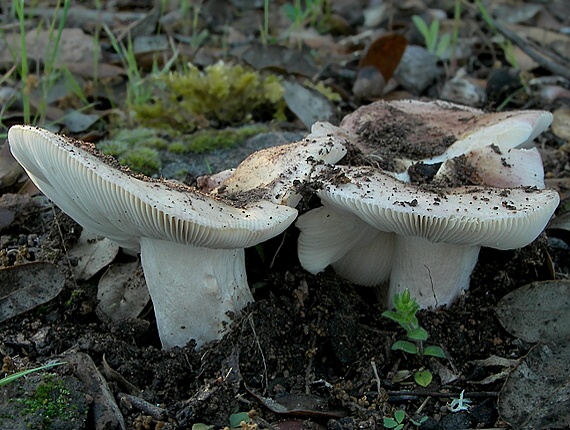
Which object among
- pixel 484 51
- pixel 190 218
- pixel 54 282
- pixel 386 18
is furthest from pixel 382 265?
pixel 386 18

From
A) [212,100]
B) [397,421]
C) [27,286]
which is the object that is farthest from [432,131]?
[27,286]

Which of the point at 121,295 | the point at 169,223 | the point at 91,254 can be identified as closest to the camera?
the point at 169,223

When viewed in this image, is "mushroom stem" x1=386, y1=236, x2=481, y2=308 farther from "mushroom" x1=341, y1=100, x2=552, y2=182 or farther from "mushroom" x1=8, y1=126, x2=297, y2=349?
"mushroom" x1=8, y1=126, x2=297, y2=349

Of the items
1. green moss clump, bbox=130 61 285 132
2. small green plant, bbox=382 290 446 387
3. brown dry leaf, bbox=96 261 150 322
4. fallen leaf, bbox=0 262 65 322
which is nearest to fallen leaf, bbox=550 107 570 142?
green moss clump, bbox=130 61 285 132

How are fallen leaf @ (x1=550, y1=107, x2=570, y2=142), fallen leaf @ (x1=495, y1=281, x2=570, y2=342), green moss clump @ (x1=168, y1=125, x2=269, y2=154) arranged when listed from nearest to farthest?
1. fallen leaf @ (x1=495, y1=281, x2=570, y2=342)
2. green moss clump @ (x1=168, y1=125, x2=269, y2=154)
3. fallen leaf @ (x1=550, y1=107, x2=570, y2=142)

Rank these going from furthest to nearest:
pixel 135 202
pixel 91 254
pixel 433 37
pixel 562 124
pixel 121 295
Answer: pixel 433 37 < pixel 562 124 < pixel 91 254 < pixel 121 295 < pixel 135 202

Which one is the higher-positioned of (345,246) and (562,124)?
(345,246)

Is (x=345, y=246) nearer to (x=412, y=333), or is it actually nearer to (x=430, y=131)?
(x=412, y=333)

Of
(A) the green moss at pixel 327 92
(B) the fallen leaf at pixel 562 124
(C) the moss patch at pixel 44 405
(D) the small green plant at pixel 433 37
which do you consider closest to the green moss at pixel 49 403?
(C) the moss patch at pixel 44 405
